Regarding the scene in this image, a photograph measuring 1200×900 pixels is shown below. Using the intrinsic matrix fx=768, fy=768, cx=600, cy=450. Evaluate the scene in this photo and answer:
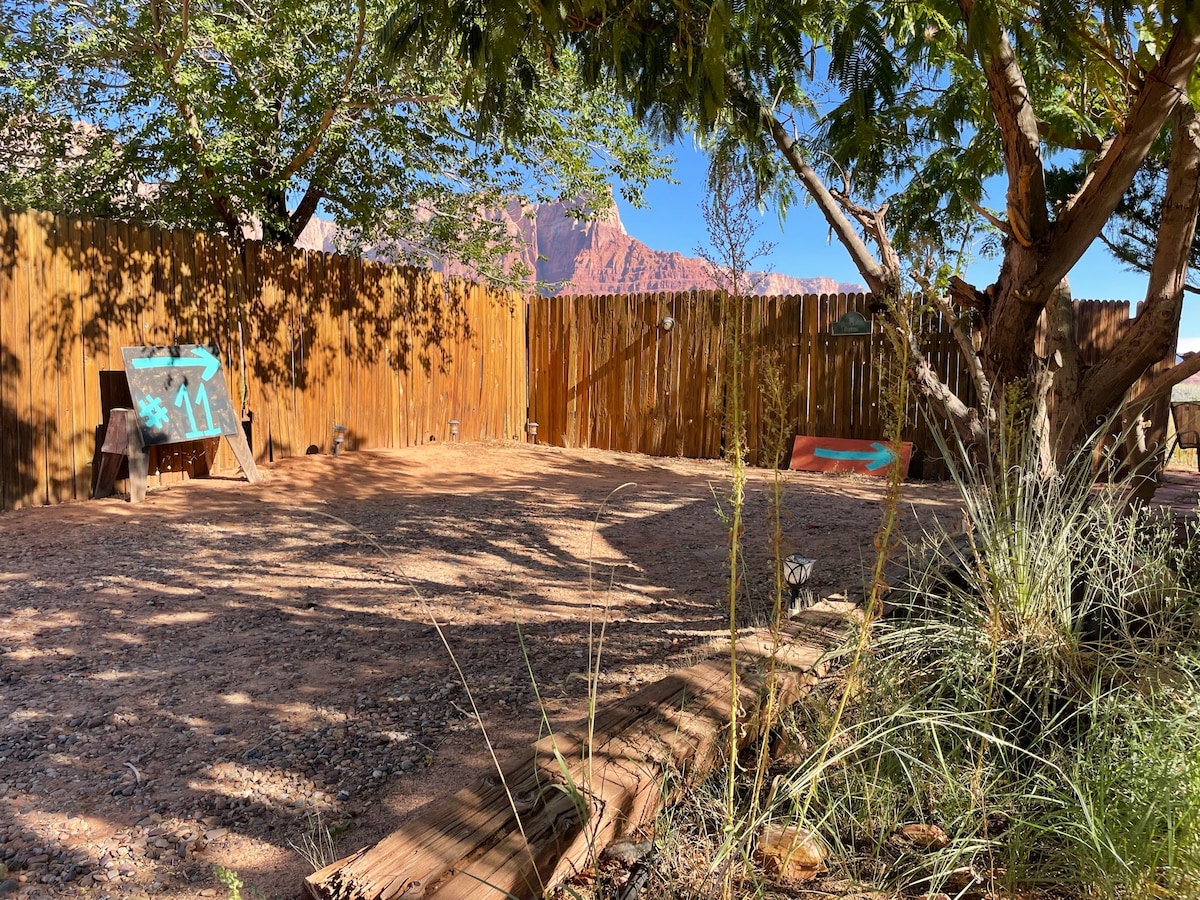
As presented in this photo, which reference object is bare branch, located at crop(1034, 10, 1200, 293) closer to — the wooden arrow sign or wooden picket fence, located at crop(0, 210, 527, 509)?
the wooden arrow sign

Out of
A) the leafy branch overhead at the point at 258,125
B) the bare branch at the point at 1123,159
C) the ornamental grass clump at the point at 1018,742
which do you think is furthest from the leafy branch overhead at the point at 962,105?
the leafy branch overhead at the point at 258,125

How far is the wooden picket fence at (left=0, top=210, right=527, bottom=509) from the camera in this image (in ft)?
16.9

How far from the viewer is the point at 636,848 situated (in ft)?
4.02

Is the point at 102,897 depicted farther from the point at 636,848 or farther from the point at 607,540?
the point at 607,540

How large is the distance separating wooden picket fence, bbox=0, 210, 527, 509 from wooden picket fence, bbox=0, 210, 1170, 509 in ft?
0.05

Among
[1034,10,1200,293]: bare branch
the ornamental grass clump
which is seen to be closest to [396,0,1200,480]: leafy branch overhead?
[1034,10,1200,293]: bare branch

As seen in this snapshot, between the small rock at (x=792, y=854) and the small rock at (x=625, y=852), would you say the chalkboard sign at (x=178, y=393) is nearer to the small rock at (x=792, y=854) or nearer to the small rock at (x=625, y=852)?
the small rock at (x=625, y=852)

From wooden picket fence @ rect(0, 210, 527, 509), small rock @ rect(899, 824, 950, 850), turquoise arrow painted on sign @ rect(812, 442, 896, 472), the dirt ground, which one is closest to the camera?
small rock @ rect(899, 824, 950, 850)

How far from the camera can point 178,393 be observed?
19.0 feet

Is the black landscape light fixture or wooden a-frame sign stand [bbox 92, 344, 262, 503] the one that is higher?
wooden a-frame sign stand [bbox 92, 344, 262, 503]

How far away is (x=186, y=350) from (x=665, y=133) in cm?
454

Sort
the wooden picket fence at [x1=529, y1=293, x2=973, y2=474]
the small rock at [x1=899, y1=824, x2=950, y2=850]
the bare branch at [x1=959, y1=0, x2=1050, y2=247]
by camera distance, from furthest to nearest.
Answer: the wooden picket fence at [x1=529, y1=293, x2=973, y2=474]
the bare branch at [x1=959, y1=0, x2=1050, y2=247]
the small rock at [x1=899, y1=824, x2=950, y2=850]

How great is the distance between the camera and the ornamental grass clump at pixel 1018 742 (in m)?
1.16

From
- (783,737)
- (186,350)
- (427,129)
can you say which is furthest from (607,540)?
(427,129)
